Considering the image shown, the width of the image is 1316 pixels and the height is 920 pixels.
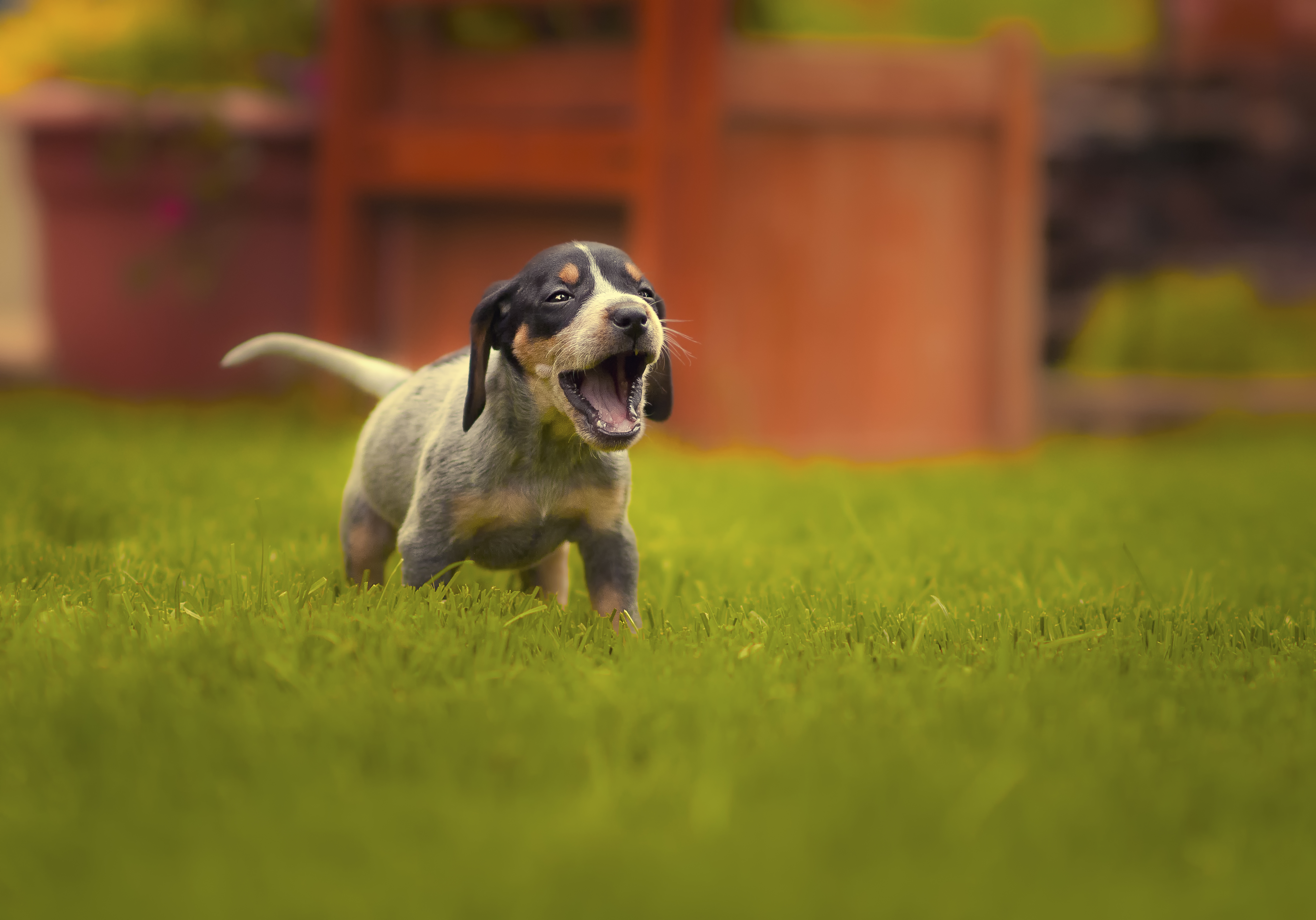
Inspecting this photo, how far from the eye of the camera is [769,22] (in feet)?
21.7

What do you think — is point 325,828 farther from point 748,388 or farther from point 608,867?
point 748,388

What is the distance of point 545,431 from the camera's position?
245 centimetres

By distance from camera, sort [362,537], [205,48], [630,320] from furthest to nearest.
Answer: [205,48], [362,537], [630,320]

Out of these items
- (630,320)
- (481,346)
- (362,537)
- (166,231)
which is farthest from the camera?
(166,231)

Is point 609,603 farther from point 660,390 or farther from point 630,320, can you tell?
point 630,320

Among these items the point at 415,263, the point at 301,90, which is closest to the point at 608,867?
the point at 415,263

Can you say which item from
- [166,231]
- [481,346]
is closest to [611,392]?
[481,346]

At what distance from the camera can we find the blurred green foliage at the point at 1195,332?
279 inches

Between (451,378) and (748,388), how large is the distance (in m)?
2.67

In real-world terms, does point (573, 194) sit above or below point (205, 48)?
below

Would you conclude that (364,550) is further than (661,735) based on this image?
Yes

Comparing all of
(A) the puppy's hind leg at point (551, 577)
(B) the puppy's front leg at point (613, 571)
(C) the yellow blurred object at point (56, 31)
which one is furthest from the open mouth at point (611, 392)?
(C) the yellow blurred object at point (56, 31)

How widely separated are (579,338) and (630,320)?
0.10 metres

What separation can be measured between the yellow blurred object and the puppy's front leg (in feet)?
16.0
